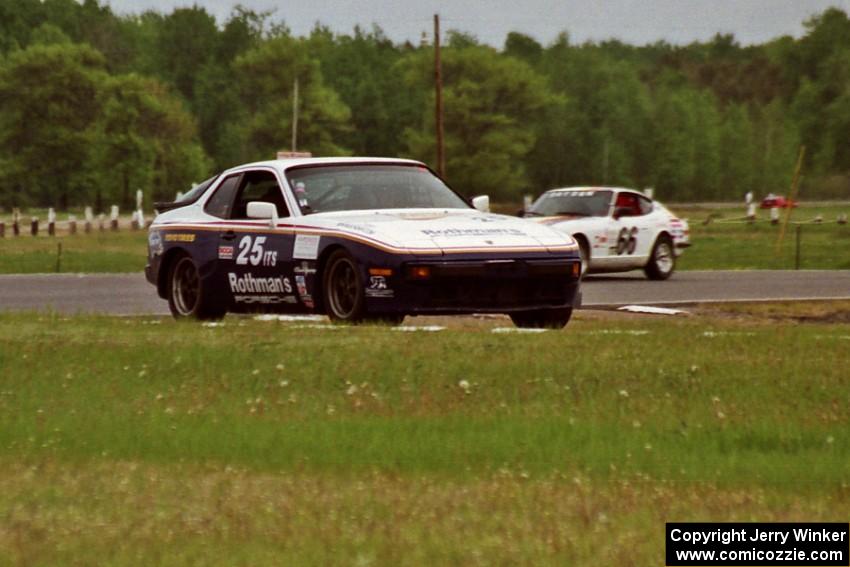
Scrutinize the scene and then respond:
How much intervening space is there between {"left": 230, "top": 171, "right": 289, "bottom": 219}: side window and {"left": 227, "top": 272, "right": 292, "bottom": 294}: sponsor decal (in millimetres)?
596

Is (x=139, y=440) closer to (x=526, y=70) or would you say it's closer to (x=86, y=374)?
(x=86, y=374)

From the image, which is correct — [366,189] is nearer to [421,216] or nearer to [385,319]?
[421,216]

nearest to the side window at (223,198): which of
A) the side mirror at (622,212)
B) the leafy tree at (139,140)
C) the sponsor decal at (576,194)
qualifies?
the side mirror at (622,212)

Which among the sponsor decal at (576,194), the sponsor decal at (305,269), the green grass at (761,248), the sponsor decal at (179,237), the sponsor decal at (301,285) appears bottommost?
the green grass at (761,248)

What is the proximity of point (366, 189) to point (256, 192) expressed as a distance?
1.14 meters

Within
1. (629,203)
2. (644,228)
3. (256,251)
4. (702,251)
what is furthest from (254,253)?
(702,251)

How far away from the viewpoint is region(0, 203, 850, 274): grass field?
35406 mm

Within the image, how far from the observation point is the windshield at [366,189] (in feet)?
48.7

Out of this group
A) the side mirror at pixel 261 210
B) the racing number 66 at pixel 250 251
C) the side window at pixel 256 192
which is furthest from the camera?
the side window at pixel 256 192

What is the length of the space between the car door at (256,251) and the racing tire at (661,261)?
1352 centimetres

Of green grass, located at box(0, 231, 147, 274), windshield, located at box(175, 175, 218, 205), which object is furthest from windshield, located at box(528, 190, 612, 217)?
windshield, located at box(175, 175, 218, 205)

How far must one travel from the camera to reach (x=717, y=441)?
857cm

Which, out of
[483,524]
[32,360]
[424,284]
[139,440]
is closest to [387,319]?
[424,284]

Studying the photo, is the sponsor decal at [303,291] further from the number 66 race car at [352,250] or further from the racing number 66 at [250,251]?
the racing number 66 at [250,251]
